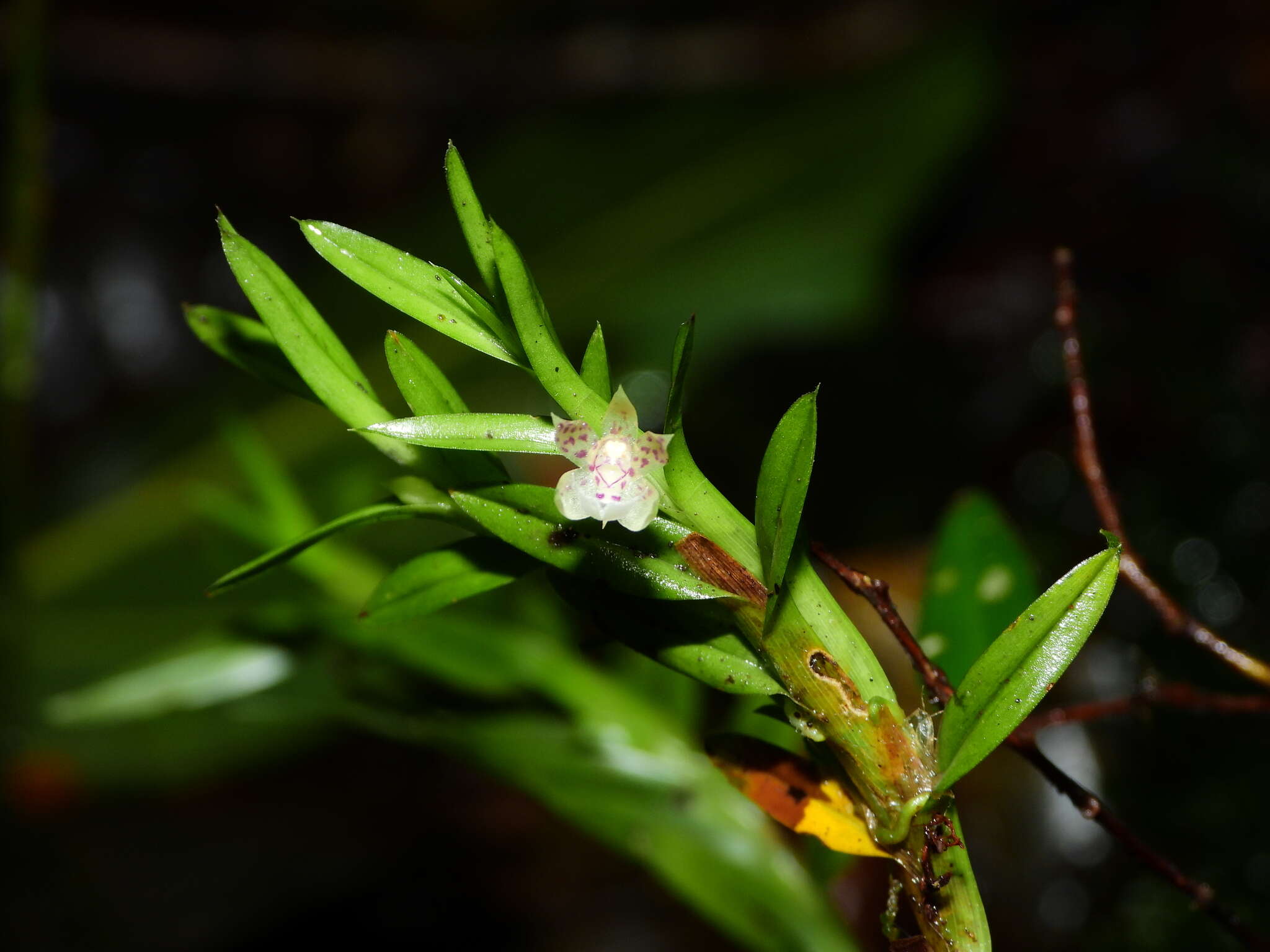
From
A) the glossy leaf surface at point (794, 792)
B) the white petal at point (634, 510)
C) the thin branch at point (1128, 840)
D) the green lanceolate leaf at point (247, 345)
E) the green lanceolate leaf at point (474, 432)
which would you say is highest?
the green lanceolate leaf at point (247, 345)

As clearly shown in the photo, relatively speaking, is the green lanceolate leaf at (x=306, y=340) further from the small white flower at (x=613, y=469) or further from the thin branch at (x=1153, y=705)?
the thin branch at (x=1153, y=705)

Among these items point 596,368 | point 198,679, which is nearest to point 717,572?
point 596,368

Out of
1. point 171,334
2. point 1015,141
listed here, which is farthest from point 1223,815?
point 171,334

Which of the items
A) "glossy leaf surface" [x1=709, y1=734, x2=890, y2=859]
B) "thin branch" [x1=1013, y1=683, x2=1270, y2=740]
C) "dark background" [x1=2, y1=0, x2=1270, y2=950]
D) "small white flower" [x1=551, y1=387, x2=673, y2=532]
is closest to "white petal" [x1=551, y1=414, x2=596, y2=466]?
"small white flower" [x1=551, y1=387, x2=673, y2=532]

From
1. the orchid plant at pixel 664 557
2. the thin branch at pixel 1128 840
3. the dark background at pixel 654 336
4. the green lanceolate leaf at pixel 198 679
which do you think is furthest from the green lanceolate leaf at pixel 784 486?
the dark background at pixel 654 336

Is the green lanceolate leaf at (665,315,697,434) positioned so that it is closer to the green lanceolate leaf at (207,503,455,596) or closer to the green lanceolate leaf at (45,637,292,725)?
the green lanceolate leaf at (207,503,455,596)

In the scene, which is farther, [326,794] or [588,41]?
[588,41]

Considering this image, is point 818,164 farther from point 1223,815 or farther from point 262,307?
point 262,307

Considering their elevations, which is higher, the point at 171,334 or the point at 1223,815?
the point at 171,334
